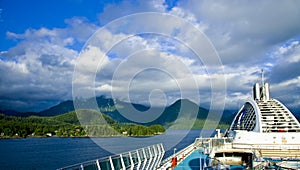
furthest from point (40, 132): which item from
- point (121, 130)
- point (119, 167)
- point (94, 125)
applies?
point (119, 167)

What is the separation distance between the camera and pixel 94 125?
456 ft

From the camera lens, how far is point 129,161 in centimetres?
1098

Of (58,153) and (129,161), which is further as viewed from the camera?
(58,153)

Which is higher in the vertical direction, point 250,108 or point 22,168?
point 250,108

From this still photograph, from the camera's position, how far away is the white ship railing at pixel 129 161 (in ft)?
26.5

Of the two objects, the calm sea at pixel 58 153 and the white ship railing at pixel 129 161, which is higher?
the white ship railing at pixel 129 161

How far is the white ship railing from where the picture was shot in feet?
26.5

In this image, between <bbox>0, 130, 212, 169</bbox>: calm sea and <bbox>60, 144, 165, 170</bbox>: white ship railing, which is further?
<bbox>0, 130, 212, 169</bbox>: calm sea

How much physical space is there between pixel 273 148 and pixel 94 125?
392ft

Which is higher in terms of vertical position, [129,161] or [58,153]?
[129,161]

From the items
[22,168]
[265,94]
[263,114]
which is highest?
[265,94]

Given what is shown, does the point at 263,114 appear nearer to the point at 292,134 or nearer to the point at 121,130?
the point at 292,134

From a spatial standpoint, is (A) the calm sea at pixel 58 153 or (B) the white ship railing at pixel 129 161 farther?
(A) the calm sea at pixel 58 153

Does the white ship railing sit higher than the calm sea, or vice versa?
the white ship railing
